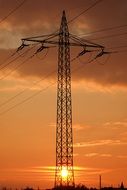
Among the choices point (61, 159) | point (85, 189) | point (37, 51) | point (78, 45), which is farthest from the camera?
point (85, 189)

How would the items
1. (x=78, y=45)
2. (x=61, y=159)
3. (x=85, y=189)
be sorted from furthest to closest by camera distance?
1. (x=85, y=189)
2. (x=61, y=159)
3. (x=78, y=45)

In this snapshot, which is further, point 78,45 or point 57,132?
point 57,132

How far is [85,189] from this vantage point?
156m

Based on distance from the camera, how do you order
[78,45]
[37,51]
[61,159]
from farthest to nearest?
[61,159] < [78,45] < [37,51]

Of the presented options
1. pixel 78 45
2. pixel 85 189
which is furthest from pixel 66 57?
pixel 85 189

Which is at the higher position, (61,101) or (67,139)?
(61,101)

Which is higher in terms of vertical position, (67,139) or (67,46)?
(67,46)

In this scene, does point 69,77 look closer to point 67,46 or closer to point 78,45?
point 67,46

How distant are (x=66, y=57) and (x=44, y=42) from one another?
58.5ft

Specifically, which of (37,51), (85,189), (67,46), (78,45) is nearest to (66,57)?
(67,46)

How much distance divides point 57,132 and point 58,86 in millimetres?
8551

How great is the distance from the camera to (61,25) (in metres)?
101

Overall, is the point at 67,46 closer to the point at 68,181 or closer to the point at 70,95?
the point at 70,95

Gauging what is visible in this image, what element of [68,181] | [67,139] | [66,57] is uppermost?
[66,57]
